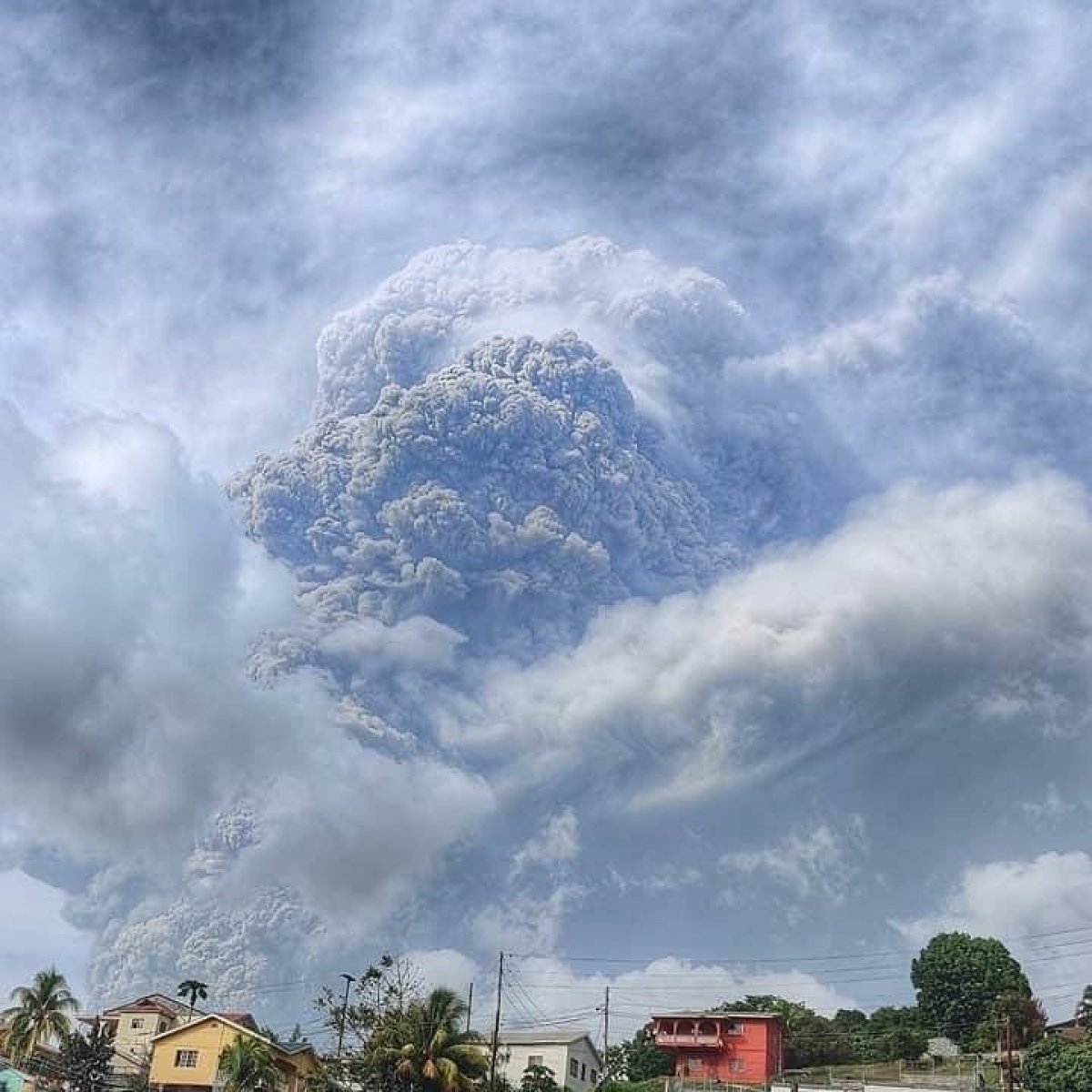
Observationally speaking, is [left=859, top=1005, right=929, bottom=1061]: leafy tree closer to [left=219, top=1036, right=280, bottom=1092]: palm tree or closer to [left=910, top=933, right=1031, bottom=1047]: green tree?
[left=910, top=933, right=1031, bottom=1047]: green tree

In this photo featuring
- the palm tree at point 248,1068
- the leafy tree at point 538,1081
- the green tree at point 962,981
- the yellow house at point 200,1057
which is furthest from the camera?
the green tree at point 962,981

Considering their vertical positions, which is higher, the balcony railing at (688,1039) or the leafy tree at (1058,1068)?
the balcony railing at (688,1039)

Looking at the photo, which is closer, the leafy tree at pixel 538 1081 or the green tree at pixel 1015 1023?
the leafy tree at pixel 538 1081

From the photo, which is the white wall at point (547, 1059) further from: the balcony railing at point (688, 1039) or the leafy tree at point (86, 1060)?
the leafy tree at point (86, 1060)

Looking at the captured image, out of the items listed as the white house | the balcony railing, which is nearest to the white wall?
the white house

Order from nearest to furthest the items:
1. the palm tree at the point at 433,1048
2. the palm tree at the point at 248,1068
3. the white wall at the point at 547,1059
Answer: the palm tree at the point at 433,1048, the palm tree at the point at 248,1068, the white wall at the point at 547,1059

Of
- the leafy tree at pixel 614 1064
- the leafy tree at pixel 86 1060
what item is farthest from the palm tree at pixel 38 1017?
the leafy tree at pixel 614 1064

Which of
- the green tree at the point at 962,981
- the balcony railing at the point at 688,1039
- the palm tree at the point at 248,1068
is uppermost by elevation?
the green tree at the point at 962,981
